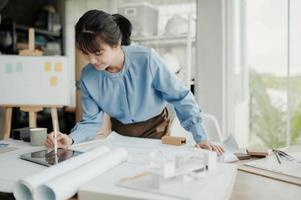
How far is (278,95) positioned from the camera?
2.94 metres

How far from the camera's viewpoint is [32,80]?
10.4 feet

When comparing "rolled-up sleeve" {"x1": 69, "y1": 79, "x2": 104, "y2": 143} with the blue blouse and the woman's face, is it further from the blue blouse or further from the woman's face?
the woman's face

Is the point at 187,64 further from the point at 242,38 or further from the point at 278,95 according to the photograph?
the point at 278,95

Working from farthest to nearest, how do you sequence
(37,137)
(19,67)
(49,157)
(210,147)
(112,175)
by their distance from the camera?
(19,67)
(37,137)
(210,147)
(49,157)
(112,175)

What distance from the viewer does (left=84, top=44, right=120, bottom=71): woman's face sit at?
129 centimetres

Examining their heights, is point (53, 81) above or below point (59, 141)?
above

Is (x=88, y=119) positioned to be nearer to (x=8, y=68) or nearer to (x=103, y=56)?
(x=103, y=56)

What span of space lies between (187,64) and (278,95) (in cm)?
85

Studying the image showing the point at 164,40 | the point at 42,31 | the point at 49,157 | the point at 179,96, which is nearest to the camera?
the point at 49,157

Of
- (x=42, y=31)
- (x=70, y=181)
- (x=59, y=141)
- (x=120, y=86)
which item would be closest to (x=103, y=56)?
(x=120, y=86)

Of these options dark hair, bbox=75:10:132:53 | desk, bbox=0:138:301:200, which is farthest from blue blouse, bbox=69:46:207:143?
desk, bbox=0:138:301:200

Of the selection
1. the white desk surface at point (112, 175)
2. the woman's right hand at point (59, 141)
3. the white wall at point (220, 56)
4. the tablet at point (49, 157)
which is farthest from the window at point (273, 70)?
the tablet at point (49, 157)

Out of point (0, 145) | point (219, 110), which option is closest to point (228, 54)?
point (219, 110)

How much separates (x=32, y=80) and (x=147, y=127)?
1.81 meters
